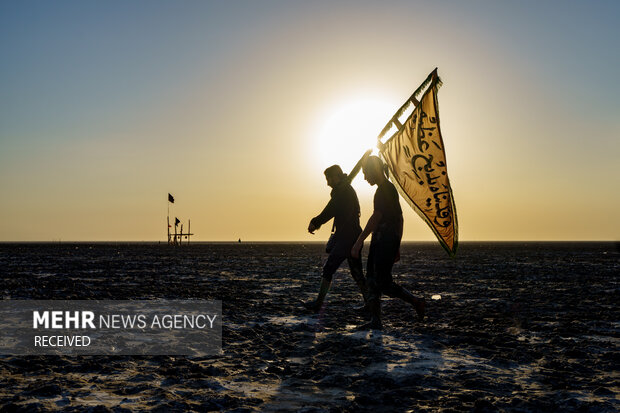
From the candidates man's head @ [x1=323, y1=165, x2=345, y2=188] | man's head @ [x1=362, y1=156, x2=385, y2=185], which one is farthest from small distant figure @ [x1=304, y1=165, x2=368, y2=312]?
man's head @ [x1=362, y1=156, x2=385, y2=185]

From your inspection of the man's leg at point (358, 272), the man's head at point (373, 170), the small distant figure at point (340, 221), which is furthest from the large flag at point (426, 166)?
the man's leg at point (358, 272)

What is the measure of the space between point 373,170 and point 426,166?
2.15 feet

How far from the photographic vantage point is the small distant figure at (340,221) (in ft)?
24.1

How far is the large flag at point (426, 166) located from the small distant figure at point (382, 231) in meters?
0.22

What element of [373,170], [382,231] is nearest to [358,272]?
[382,231]

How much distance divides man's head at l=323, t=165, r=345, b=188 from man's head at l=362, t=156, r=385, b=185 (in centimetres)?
76

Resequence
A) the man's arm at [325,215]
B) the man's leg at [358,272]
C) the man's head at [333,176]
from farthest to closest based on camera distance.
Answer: the man's head at [333,176] < the man's leg at [358,272] < the man's arm at [325,215]

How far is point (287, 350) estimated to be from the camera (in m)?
5.64

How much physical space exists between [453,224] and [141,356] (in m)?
3.72

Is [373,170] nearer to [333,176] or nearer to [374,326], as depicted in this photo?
[333,176]

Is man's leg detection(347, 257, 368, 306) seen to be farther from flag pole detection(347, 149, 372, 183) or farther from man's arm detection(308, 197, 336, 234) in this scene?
flag pole detection(347, 149, 372, 183)

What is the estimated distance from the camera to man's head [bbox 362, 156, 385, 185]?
673 centimetres

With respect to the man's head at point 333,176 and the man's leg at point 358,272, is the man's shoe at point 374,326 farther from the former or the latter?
the man's head at point 333,176

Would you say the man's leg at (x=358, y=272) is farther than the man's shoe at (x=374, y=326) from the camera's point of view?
Yes
